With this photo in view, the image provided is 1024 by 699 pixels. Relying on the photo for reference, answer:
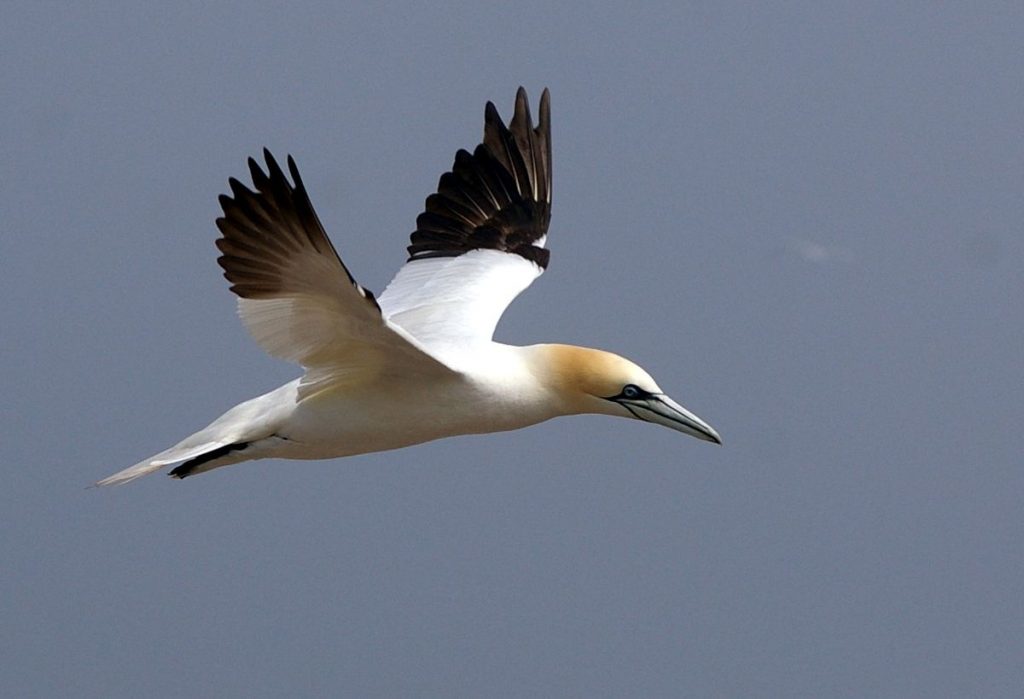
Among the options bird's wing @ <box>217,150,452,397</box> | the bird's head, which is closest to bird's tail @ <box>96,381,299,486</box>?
bird's wing @ <box>217,150,452,397</box>

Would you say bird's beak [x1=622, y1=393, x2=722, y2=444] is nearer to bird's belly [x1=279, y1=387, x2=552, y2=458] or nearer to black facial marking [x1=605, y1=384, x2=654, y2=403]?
black facial marking [x1=605, y1=384, x2=654, y2=403]

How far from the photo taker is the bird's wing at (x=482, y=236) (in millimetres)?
9664

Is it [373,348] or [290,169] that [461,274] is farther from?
[290,169]

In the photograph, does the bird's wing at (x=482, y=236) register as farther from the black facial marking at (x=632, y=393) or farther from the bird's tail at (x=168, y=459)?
the bird's tail at (x=168, y=459)

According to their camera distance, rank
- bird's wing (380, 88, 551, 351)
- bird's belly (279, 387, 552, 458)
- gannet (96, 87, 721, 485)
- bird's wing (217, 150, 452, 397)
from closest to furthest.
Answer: bird's wing (217, 150, 452, 397) < gannet (96, 87, 721, 485) < bird's belly (279, 387, 552, 458) < bird's wing (380, 88, 551, 351)

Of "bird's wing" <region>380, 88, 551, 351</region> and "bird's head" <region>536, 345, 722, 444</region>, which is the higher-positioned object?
"bird's wing" <region>380, 88, 551, 351</region>

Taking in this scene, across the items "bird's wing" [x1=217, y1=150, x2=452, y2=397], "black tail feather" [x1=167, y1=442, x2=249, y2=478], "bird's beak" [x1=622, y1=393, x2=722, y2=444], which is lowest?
"bird's beak" [x1=622, y1=393, x2=722, y2=444]

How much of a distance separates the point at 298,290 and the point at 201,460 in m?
1.17

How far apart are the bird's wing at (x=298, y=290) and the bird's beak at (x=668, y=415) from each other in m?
0.89

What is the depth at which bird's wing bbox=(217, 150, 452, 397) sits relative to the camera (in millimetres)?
7664

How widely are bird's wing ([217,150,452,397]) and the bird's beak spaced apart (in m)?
0.89

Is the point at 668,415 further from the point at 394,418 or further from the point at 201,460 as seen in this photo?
the point at 201,460

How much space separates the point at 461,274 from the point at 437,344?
1.09m

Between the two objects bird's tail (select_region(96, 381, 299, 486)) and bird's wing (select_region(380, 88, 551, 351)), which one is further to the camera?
bird's wing (select_region(380, 88, 551, 351))
